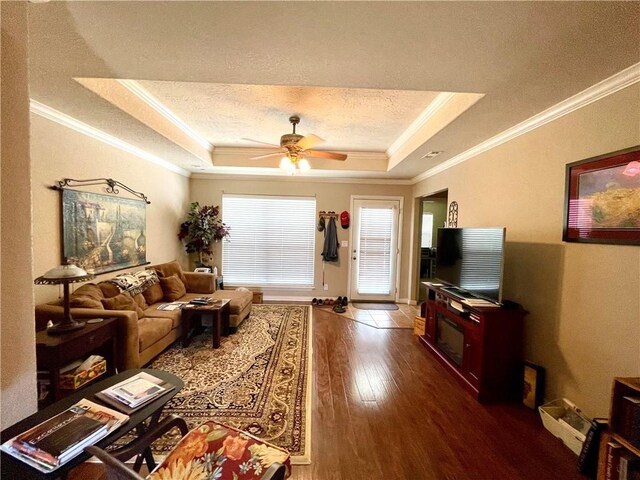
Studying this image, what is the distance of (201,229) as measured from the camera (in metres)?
4.80

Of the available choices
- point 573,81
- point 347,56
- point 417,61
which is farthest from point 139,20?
point 573,81

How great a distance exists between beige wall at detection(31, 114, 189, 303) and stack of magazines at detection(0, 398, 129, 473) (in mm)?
1895

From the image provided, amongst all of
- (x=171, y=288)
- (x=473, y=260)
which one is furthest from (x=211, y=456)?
(x=171, y=288)

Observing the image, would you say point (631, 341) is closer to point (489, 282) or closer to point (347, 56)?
point (489, 282)

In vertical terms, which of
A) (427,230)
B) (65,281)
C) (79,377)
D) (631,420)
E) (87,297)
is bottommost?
(79,377)

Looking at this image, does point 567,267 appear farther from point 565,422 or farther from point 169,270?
point 169,270

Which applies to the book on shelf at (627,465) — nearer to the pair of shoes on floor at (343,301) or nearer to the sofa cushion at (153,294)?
the pair of shoes on floor at (343,301)

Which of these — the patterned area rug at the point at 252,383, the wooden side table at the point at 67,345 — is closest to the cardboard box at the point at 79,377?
the wooden side table at the point at 67,345

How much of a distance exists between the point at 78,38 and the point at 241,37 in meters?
0.91

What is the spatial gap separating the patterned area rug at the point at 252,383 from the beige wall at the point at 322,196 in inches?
65.1

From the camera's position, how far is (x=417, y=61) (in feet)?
5.18

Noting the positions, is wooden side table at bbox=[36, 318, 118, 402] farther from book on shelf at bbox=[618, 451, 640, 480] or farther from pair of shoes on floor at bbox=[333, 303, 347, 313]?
book on shelf at bbox=[618, 451, 640, 480]

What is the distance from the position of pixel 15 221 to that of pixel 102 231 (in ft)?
7.91

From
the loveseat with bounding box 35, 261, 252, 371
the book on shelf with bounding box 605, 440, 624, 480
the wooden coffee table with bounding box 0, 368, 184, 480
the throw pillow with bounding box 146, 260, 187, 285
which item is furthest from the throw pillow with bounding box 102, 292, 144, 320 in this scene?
the book on shelf with bounding box 605, 440, 624, 480
